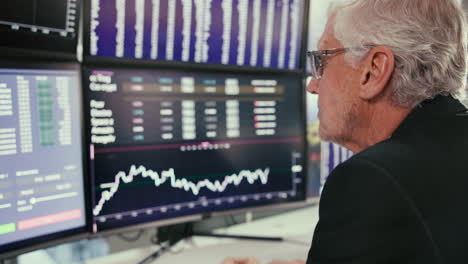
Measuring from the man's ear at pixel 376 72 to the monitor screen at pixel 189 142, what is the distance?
0.60 m

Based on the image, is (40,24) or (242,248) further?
(242,248)

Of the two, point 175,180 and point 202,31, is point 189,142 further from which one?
point 202,31

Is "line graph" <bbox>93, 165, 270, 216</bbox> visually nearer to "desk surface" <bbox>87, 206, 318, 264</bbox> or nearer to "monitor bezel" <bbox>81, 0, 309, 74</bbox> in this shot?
"desk surface" <bbox>87, 206, 318, 264</bbox>

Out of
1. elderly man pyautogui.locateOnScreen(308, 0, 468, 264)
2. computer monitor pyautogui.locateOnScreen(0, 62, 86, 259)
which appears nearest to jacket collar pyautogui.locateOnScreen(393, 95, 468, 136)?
elderly man pyautogui.locateOnScreen(308, 0, 468, 264)

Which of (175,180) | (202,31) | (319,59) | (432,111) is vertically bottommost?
(175,180)

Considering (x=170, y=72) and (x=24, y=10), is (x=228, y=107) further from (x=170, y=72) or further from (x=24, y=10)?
(x=24, y=10)

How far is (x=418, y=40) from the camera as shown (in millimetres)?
815

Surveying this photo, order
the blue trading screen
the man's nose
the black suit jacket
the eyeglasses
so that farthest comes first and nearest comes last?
the blue trading screen, the man's nose, the eyeglasses, the black suit jacket

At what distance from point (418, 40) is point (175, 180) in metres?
0.79

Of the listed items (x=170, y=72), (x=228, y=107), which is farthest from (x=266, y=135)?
(x=170, y=72)

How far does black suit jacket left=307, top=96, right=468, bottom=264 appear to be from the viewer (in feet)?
2.18

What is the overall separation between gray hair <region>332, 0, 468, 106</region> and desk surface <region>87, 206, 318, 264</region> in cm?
68

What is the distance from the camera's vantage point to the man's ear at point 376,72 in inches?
33.0

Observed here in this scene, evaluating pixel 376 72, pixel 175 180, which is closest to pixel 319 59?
pixel 376 72
